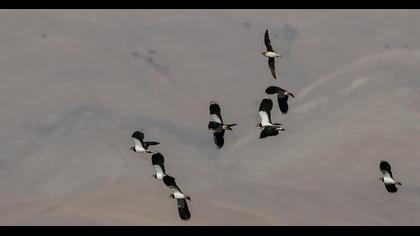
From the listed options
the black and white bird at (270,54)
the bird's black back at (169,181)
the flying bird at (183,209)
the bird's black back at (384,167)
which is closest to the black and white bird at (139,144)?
the bird's black back at (169,181)

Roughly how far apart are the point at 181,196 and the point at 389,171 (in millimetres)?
12999

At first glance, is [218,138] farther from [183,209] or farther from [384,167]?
[384,167]

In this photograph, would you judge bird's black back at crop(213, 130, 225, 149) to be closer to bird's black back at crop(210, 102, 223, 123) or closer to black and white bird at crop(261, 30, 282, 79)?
bird's black back at crop(210, 102, 223, 123)

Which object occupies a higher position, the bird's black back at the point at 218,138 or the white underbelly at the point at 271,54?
the white underbelly at the point at 271,54

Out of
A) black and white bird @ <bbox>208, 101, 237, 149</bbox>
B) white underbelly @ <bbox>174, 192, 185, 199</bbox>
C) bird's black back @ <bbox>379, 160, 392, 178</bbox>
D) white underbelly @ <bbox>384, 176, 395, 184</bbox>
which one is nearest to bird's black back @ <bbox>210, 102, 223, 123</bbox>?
black and white bird @ <bbox>208, 101, 237, 149</bbox>

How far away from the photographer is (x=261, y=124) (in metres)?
62.7

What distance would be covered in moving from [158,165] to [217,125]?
545cm

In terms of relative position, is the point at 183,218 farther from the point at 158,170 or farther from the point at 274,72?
the point at 274,72

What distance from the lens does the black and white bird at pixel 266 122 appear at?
61875 millimetres

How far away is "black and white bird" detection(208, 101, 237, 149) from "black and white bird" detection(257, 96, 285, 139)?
8.03 ft

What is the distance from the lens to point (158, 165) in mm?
64562

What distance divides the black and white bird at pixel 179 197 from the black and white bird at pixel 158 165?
0.73 m

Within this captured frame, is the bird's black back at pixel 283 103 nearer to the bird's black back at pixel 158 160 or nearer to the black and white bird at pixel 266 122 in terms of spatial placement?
the black and white bird at pixel 266 122

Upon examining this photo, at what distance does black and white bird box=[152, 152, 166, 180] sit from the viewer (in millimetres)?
64438
